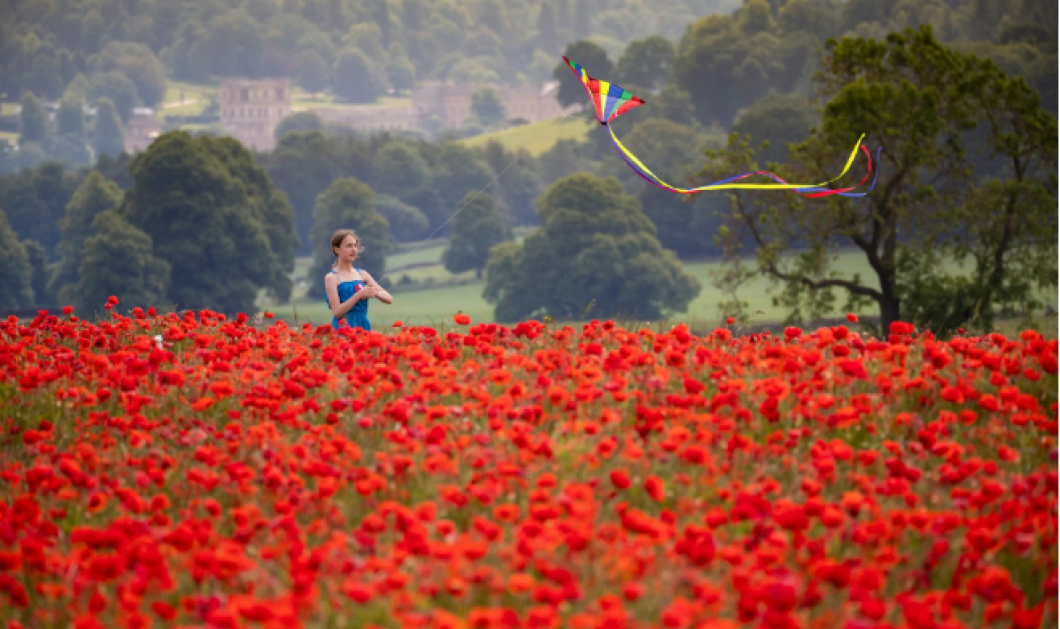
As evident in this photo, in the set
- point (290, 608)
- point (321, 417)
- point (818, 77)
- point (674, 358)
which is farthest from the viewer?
point (818, 77)

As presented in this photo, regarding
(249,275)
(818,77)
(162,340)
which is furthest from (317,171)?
(162,340)

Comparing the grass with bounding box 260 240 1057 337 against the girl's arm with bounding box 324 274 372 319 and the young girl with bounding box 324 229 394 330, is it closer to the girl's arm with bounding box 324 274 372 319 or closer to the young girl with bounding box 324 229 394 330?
the young girl with bounding box 324 229 394 330

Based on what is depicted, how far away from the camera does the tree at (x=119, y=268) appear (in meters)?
84.9

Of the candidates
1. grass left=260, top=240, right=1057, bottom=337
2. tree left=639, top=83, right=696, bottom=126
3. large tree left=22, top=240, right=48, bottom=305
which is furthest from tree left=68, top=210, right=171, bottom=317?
tree left=639, top=83, right=696, bottom=126

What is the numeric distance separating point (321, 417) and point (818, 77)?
3176 cm

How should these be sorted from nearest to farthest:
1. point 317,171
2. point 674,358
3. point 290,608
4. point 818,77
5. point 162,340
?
point 290,608 → point 674,358 → point 162,340 → point 818,77 → point 317,171

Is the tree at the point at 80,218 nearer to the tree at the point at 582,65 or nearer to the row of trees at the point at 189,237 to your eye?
the row of trees at the point at 189,237

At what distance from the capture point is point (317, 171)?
14225 cm

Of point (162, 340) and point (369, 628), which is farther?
point (162, 340)

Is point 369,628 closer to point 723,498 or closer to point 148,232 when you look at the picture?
point 723,498

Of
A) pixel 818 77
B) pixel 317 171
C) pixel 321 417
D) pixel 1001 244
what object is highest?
pixel 317 171

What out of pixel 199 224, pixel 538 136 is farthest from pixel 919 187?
pixel 538 136

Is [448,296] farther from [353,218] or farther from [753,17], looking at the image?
[753,17]

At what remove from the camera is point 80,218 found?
10219 cm
